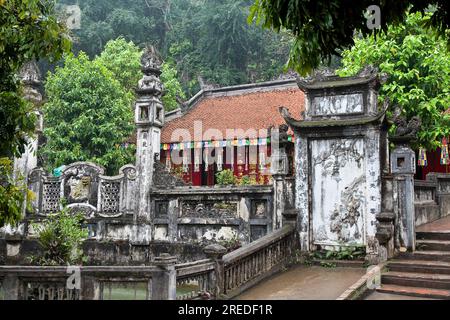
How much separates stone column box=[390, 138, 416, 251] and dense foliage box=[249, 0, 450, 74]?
549 centimetres

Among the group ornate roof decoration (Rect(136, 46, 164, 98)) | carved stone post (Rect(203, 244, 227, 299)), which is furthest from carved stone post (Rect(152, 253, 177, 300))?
ornate roof decoration (Rect(136, 46, 164, 98))

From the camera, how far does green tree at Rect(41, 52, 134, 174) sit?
722 inches

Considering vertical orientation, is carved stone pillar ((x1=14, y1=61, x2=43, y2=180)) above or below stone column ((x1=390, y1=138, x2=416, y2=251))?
above

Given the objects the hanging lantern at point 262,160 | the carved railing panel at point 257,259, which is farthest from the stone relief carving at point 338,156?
the hanging lantern at point 262,160

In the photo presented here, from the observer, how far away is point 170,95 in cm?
2616

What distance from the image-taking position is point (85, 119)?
18.1 metres

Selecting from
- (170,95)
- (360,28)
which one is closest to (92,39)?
(170,95)

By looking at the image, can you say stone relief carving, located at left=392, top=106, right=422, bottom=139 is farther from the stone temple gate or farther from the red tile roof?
the red tile roof

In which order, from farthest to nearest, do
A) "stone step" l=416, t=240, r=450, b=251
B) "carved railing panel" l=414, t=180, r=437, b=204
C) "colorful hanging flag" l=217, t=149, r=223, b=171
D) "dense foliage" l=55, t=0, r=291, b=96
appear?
"dense foliage" l=55, t=0, r=291, b=96 < "colorful hanging flag" l=217, t=149, r=223, b=171 < "carved railing panel" l=414, t=180, r=437, b=204 < "stone step" l=416, t=240, r=450, b=251

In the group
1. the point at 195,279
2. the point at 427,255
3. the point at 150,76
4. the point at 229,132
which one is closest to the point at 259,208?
the point at 427,255

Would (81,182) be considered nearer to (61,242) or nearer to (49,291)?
(61,242)

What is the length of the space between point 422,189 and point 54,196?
10.4 meters

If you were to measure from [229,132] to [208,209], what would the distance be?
9704mm

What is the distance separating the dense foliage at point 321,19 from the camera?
169 inches
